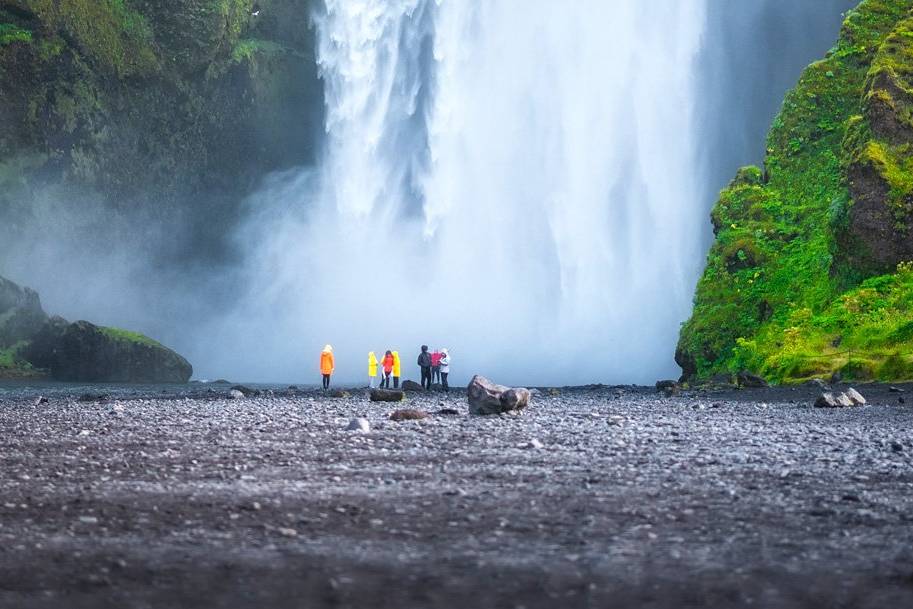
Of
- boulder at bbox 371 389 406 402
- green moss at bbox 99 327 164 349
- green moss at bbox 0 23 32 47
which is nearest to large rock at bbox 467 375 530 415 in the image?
boulder at bbox 371 389 406 402

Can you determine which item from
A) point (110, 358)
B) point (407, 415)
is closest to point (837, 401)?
point (407, 415)

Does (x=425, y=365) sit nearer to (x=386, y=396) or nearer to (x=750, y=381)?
(x=386, y=396)

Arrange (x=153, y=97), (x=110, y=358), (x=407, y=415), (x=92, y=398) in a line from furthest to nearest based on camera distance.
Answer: (x=153, y=97), (x=110, y=358), (x=92, y=398), (x=407, y=415)

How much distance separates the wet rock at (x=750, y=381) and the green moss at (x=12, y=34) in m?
48.9

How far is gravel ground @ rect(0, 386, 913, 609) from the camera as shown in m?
4.57

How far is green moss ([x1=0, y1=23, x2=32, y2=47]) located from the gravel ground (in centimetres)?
5379

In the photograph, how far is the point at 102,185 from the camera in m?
65.8

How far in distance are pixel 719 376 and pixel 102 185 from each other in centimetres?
4712

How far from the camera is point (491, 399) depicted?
16.0 m

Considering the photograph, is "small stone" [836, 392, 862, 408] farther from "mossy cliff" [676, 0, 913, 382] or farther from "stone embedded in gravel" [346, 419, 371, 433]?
"stone embedded in gravel" [346, 419, 371, 433]

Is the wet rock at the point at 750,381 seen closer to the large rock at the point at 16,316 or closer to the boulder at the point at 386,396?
the boulder at the point at 386,396

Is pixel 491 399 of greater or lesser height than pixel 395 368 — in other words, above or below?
below

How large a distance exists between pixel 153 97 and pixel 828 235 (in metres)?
47.3

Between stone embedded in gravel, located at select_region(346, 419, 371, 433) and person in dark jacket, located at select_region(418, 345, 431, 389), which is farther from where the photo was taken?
person in dark jacket, located at select_region(418, 345, 431, 389)
